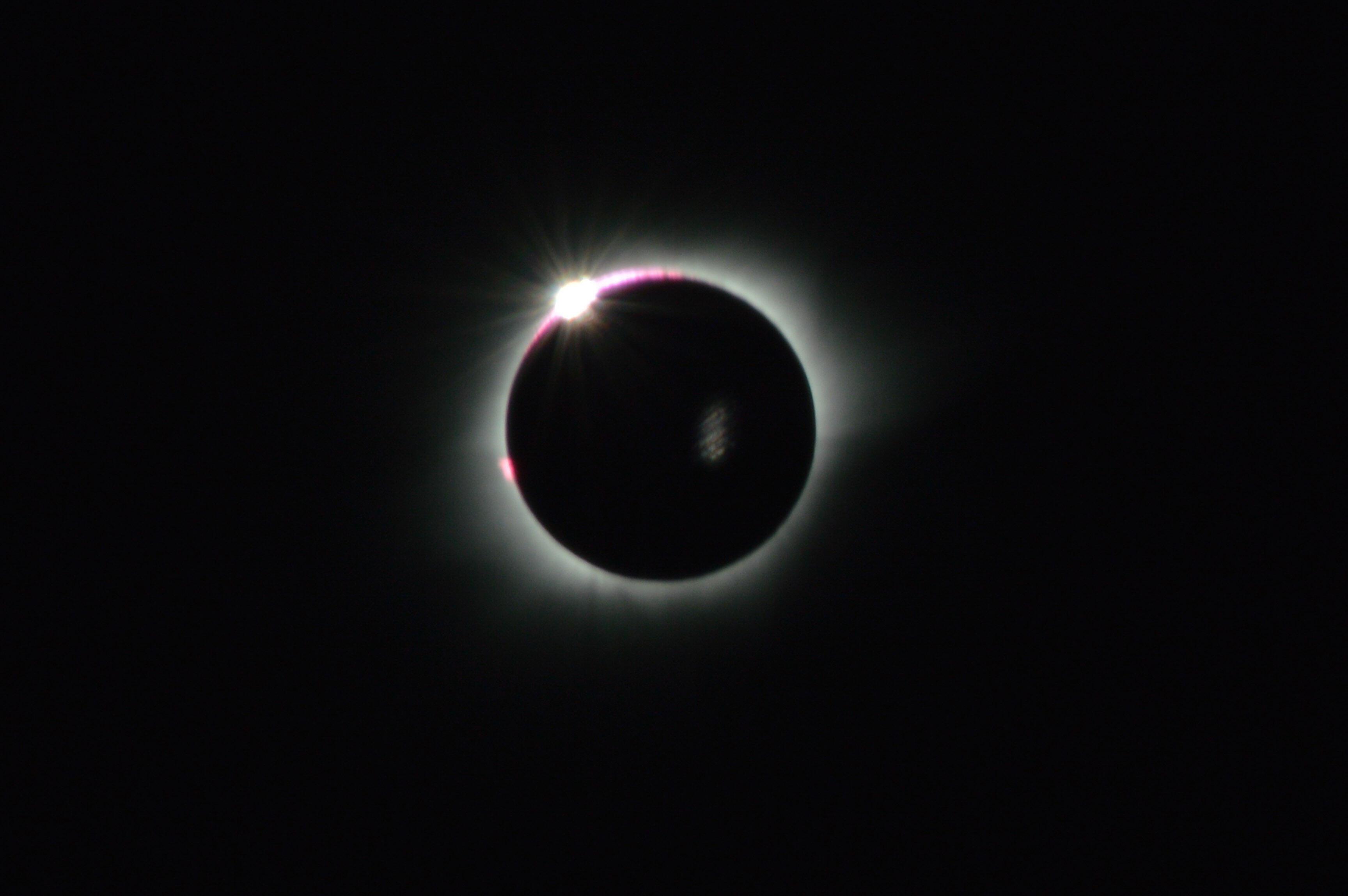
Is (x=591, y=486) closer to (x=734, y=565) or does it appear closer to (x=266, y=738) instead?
(x=734, y=565)

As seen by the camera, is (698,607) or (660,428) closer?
(660,428)

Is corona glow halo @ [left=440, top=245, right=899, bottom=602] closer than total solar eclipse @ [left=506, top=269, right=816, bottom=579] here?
No

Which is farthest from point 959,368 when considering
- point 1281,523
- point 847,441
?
point 1281,523

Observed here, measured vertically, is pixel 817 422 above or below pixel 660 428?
above

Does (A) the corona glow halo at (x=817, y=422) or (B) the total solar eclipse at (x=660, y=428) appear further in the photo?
(A) the corona glow halo at (x=817, y=422)
